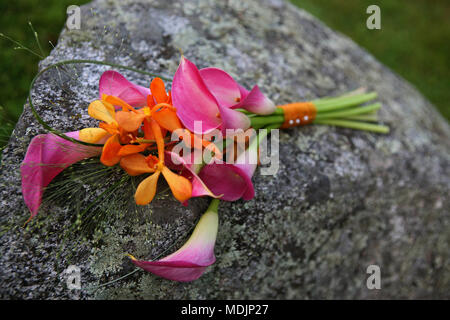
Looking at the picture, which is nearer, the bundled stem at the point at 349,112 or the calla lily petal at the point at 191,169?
the calla lily petal at the point at 191,169

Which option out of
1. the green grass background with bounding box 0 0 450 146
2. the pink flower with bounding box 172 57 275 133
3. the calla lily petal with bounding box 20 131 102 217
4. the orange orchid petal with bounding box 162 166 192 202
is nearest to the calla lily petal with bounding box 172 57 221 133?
the pink flower with bounding box 172 57 275 133

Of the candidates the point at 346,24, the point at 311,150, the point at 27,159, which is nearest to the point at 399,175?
the point at 311,150

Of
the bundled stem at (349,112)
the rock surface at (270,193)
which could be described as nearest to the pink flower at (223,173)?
the rock surface at (270,193)

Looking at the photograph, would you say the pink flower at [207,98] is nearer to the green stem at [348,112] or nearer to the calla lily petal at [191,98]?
the calla lily petal at [191,98]

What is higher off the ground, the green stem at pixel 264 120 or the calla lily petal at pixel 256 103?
the calla lily petal at pixel 256 103

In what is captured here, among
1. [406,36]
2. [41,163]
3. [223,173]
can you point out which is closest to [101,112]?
[41,163]

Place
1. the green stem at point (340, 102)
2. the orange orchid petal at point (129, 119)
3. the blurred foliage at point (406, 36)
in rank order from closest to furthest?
the orange orchid petal at point (129, 119)
the green stem at point (340, 102)
the blurred foliage at point (406, 36)

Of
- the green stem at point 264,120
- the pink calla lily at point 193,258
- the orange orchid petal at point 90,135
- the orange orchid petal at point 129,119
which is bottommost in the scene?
the pink calla lily at point 193,258

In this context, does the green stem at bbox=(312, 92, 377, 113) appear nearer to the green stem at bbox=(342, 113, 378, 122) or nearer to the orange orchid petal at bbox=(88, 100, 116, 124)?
the green stem at bbox=(342, 113, 378, 122)
